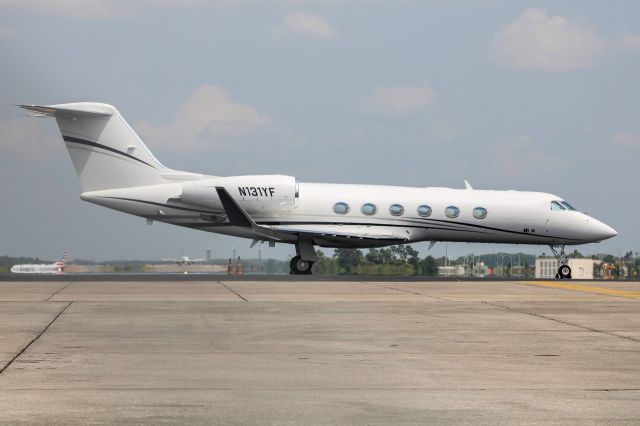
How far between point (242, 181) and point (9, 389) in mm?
25992

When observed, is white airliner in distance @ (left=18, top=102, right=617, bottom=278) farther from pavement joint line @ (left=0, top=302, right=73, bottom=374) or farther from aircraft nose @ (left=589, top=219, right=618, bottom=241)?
pavement joint line @ (left=0, top=302, right=73, bottom=374)

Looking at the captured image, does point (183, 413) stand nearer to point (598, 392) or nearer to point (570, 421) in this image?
point (570, 421)

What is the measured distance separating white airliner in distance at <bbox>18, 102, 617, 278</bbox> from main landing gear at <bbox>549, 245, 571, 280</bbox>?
6 centimetres

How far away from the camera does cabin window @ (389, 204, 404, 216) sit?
113 feet

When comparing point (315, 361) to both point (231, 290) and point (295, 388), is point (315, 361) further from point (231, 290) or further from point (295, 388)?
point (231, 290)

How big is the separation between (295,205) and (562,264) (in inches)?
420

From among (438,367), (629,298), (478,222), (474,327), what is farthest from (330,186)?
(438,367)

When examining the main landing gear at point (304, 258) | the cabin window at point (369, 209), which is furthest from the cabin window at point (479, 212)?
the main landing gear at point (304, 258)

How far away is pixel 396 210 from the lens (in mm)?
34375

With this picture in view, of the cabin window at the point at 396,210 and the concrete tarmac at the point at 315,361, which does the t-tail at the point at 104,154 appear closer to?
the cabin window at the point at 396,210

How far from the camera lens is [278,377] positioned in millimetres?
9328

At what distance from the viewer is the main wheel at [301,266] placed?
34906 millimetres

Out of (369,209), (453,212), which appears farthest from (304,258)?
(453,212)

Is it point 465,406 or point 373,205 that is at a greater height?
point 373,205
